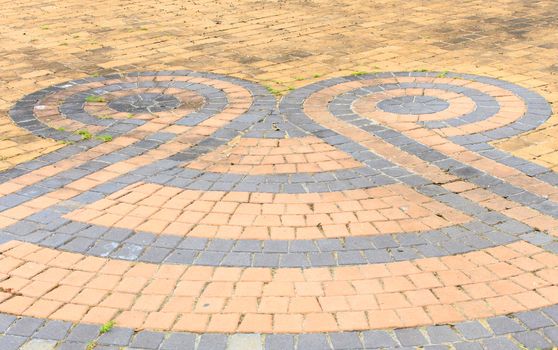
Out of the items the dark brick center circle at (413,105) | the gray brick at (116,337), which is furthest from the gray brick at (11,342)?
the dark brick center circle at (413,105)

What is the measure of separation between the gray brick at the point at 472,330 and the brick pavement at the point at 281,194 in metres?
0.01

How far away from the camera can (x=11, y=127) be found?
6.45 metres

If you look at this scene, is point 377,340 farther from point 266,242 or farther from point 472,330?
point 266,242

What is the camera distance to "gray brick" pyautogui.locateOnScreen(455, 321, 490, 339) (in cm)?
356

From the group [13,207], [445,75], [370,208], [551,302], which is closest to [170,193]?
[13,207]

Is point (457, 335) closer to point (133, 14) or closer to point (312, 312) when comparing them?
point (312, 312)

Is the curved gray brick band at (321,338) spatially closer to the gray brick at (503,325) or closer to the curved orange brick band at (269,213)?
the gray brick at (503,325)

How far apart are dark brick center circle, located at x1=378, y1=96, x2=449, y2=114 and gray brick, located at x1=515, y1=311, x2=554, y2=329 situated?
3175 mm

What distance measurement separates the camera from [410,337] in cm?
356

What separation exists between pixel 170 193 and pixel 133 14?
676 centimetres

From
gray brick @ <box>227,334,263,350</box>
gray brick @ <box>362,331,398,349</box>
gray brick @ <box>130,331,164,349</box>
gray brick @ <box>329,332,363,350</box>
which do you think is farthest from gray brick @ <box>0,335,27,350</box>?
gray brick @ <box>362,331,398,349</box>

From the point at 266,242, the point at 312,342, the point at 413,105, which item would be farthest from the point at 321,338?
the point at 413,105

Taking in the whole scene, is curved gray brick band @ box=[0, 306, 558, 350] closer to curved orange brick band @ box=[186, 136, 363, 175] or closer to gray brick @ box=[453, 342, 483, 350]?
gray brick @ box=[453, 342, 483, 350]

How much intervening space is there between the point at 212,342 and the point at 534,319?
1.72 meters
